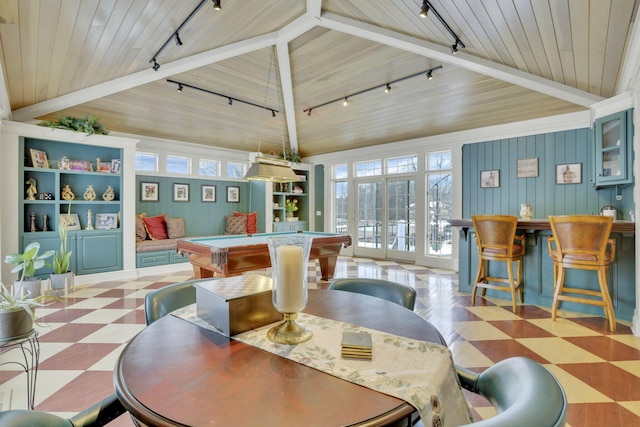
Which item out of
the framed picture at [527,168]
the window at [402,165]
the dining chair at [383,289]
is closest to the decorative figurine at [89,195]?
the dining chair at [383,289]

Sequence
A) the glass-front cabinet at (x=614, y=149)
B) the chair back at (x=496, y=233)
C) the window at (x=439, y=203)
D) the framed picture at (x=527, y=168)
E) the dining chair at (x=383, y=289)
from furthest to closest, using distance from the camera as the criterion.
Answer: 1. the window at (x=439, y=203)
2. the framed picture at (x=527, y=168)
3. the chair back at (x=496, y=233)
4. the glass-front cabinet at (x=614, y=149)
5. the dining chair at (x=383, y=289)

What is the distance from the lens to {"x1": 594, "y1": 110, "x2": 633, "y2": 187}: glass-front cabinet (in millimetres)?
3375

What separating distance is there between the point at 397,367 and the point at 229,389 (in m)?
0.44

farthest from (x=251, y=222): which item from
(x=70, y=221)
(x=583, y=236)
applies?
(x=583, y=236)

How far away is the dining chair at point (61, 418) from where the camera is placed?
0.77 m

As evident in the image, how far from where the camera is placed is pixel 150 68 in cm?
436

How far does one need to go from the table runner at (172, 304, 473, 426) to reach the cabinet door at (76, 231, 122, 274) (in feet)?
15.8

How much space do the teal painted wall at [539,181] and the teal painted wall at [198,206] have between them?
4487 mm

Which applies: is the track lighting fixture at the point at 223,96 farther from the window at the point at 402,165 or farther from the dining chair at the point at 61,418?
the dining chair at the point at 61,418

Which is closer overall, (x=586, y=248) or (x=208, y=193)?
(x=586, y=248)

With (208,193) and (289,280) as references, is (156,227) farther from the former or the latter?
(289,280)

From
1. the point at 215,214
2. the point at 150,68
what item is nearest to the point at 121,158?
the point at 150,68

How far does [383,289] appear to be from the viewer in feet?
5.85

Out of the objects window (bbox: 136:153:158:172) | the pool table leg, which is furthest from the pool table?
window (bbox: 136:153:158:172)
